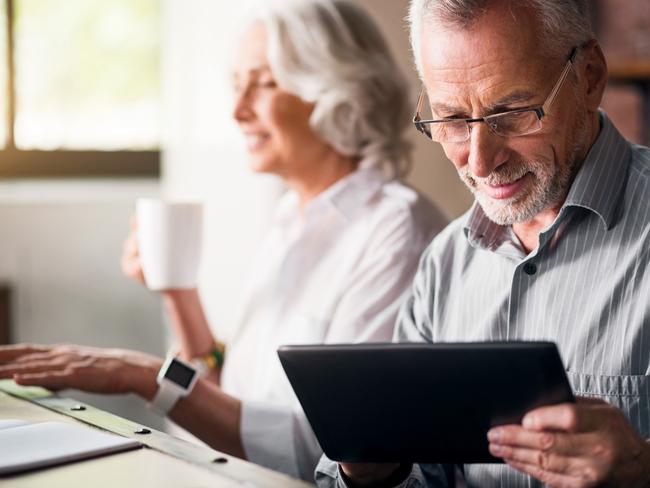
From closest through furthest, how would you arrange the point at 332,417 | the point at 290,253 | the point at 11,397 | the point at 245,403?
the point at 332,417 < the point at 11,397 < the point at 245,403 < the point at 290,253

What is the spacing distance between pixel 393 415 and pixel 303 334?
0.83 meters

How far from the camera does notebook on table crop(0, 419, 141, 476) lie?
1.07 meters

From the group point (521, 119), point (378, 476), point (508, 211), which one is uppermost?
point (521, 119)

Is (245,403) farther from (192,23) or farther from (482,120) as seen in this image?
(192,23)

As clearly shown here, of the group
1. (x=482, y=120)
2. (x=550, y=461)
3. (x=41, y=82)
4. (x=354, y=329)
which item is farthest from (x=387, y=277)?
(x=41, y=82)

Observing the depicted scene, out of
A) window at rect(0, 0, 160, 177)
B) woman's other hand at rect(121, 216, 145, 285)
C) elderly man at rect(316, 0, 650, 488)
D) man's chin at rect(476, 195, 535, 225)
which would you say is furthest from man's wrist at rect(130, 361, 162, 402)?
window at rect(0, 0, 160, 177)

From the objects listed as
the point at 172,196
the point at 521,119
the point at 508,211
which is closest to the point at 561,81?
the point at 521,119

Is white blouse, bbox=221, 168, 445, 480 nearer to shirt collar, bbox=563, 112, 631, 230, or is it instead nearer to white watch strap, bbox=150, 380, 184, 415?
white watch strap, bbox=150, 380, 184, 415

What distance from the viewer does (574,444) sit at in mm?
1010

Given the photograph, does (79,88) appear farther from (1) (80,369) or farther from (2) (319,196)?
(1) (80,369)

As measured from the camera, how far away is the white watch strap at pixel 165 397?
1759 mm

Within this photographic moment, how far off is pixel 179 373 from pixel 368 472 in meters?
0.58

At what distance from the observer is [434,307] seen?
1.54 meters

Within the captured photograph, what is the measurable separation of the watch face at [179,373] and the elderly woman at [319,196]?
0.33 ft
